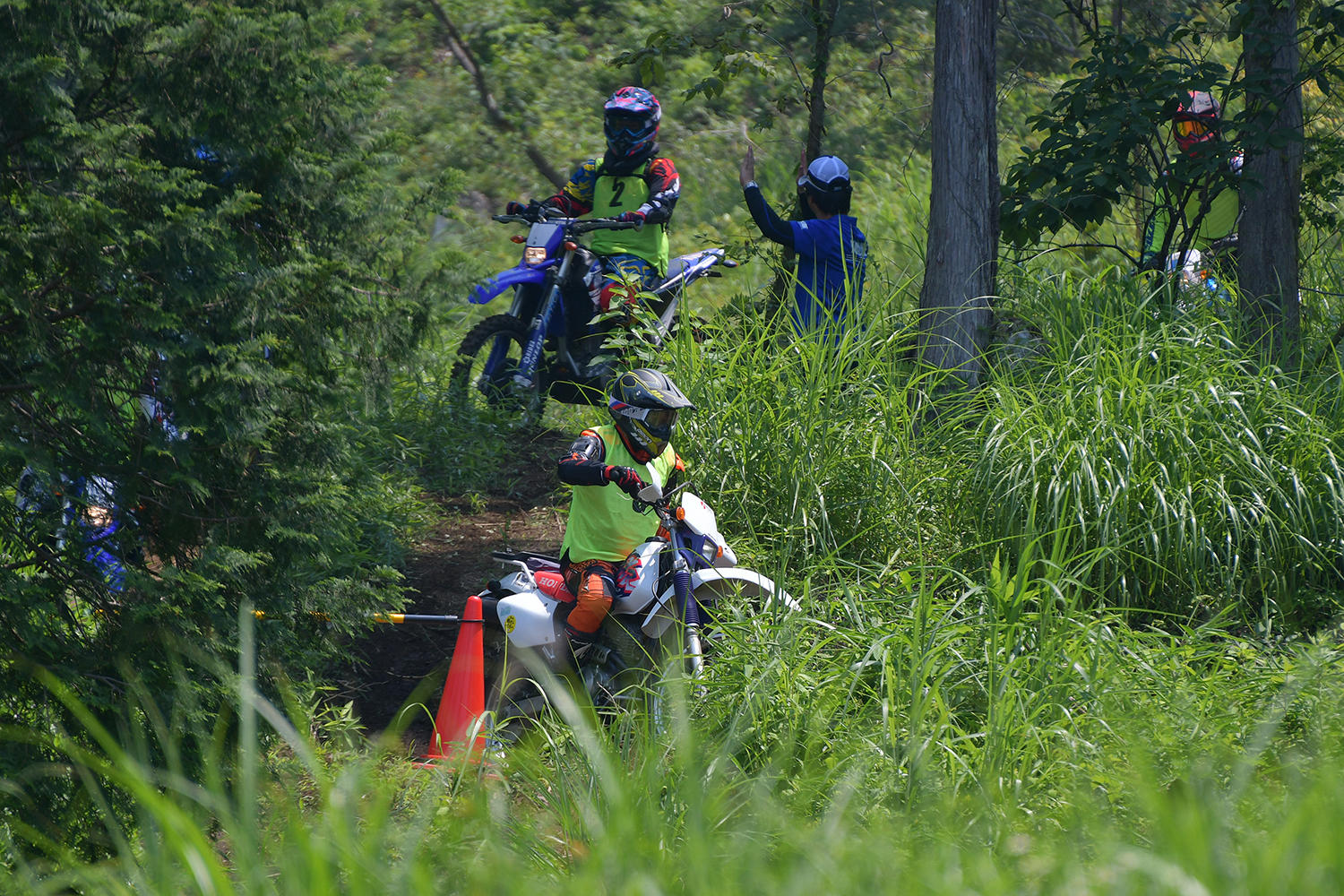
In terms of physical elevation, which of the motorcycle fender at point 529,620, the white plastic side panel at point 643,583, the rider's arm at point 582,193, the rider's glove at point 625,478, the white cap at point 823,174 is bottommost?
the motorcycle fender at point 529,620

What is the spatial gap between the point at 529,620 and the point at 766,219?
131 inches

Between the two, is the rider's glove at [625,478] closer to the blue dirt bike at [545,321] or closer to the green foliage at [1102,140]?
the green foliage at [1102,140]

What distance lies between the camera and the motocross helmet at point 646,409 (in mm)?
4750

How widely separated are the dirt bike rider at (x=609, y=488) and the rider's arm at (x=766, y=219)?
2.43m

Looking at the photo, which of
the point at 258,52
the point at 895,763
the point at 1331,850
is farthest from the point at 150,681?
the point at 1331,850

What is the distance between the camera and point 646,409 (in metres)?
4.78

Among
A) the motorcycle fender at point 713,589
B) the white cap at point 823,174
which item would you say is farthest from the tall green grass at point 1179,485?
the white cap at point 823,174

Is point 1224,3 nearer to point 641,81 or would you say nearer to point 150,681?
point 641,81

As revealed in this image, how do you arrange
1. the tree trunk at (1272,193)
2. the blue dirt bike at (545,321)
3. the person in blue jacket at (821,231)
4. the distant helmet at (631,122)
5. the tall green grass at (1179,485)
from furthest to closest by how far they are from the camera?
1. the distant helmet at (631,122)
2. the blue dirt bike at (545,321)
3. the person in blue jacket at (821,231)
4. the tree trunk at (1272,193)
5. the tall green grass at (1179,485)

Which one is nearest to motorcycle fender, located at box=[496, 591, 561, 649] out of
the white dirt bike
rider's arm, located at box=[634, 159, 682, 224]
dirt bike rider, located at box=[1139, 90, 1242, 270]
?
the white dirt bike

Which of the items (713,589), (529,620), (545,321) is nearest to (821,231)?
(545,321)

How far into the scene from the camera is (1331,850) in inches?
79.8

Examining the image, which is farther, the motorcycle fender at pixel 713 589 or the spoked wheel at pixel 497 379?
the spoked wheel at pixel 497 379

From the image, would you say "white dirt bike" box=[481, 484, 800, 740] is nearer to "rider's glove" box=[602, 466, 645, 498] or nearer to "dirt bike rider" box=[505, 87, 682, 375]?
"rider's glove" box=[602, 466, 645, 498]
